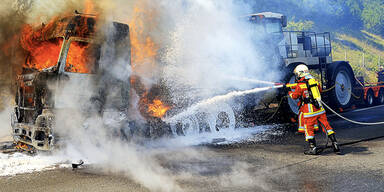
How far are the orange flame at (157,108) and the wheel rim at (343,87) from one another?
7.60m

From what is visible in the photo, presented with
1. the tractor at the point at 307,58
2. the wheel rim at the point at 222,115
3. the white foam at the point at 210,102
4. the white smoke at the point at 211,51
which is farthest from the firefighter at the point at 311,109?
the tractor at the point at 307,58

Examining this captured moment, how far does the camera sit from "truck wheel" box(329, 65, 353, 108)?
1278 centimetres

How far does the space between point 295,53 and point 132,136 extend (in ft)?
24.9

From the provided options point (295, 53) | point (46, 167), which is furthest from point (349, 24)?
point (46, 167)

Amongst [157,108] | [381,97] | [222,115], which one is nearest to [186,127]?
[157,108]

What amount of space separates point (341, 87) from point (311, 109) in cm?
756

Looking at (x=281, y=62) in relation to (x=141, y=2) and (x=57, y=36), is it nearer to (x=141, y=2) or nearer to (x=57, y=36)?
(x=141, y=2)

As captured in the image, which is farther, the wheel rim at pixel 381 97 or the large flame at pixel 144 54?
the wheel rim at pixel 381 97

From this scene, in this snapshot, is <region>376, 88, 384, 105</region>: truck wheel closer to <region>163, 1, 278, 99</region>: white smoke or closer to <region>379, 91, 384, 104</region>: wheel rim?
<region>379, 91, 384, 104</region>: wheel rim

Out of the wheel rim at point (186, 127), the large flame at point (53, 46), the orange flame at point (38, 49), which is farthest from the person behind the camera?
the wheel rim at point (186, 127)

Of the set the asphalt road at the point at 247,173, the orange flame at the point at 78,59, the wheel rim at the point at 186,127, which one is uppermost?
the orange flame at the point at 78,59

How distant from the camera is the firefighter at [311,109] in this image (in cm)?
650

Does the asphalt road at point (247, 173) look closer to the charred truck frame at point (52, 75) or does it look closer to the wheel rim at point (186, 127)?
the charred truck frame at point (52, 75)

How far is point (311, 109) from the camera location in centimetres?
660
